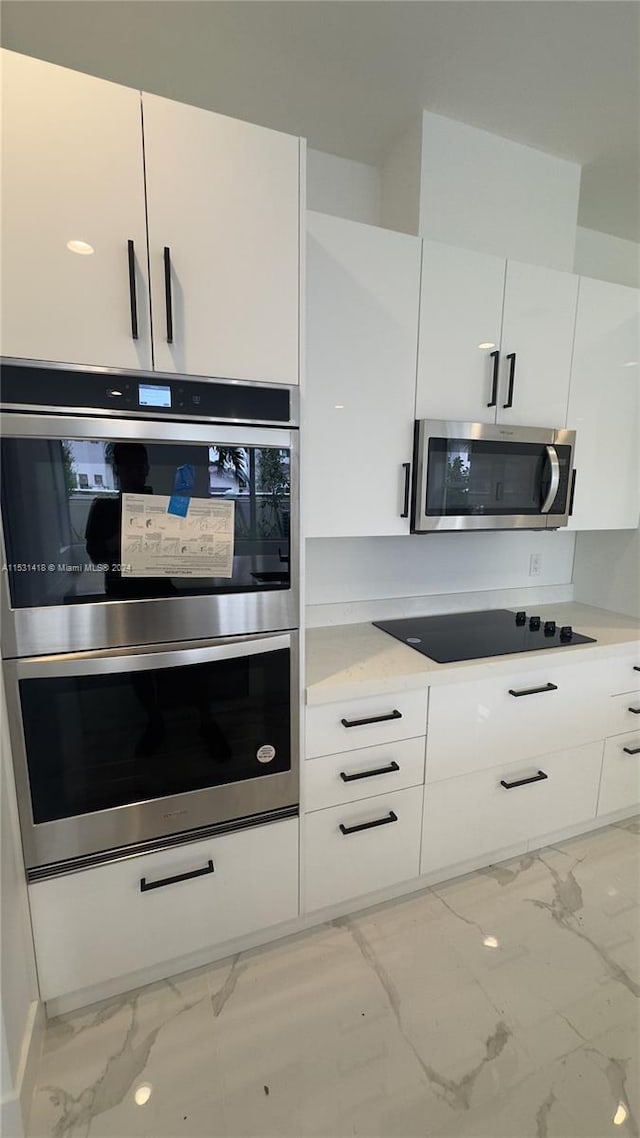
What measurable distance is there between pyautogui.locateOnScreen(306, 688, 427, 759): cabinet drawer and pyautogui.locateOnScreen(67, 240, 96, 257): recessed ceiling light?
4.08 feet

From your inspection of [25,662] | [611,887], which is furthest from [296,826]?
[611,887]

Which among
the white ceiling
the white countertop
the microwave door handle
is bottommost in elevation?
the white countertop

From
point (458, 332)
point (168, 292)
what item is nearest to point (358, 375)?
point (458, 332)

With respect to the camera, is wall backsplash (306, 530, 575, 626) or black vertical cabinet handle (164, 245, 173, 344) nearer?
black vertical cabinet handle (164, 245, 173, 344)

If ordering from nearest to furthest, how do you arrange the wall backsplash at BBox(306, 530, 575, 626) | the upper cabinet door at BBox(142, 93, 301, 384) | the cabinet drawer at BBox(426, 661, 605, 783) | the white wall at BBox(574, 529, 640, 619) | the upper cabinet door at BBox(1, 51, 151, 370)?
1. the upper cabinet door at BBox(1, 51, 151, 370)
2. the upper cabinet door at BBox(142, 93, 301, 384)
3. the cabinet drawer at BBox(426, 661, 605, 783)
4. the wall backsplash at BBox(306, 530, 575, 626)
5. the white wall at BBox(574, 529, 640, 619)

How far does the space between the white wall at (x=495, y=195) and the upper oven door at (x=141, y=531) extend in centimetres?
127

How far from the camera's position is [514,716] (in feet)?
5.84

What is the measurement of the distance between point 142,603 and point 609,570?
2.18 m

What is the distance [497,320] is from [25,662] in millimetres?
1826

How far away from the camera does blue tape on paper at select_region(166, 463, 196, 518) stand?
3.92 ft

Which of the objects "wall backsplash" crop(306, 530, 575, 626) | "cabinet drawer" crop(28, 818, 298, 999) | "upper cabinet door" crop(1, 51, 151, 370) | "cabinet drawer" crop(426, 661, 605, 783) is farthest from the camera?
"wall backsplash" crop(306, 530, 575, 626)

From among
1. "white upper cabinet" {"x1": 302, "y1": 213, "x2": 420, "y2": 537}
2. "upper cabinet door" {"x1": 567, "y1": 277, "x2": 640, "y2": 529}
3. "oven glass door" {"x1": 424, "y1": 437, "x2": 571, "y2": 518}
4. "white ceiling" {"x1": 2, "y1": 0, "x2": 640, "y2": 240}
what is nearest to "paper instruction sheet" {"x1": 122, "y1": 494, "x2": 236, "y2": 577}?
"white upper cabinet" {"x1": 302, "y1": 213, "x2": 420, "y2": 537}

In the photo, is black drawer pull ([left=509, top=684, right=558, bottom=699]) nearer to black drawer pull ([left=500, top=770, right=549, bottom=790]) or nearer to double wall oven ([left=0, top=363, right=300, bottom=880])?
black drawer pull ([left=500, top=770, right=549, bottom=790])

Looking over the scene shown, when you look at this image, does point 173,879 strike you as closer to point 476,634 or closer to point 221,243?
point 476,634
